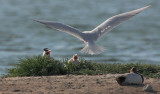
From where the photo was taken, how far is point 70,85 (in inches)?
371

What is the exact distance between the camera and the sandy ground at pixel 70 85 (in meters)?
8.96

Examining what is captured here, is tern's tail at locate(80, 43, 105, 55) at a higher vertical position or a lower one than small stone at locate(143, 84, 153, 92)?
higher

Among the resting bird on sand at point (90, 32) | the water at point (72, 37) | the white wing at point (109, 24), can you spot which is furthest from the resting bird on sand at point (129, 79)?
the water at point (72, 37)

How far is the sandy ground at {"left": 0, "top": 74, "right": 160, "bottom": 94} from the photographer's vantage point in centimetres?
896

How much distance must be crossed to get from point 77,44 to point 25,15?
13.3 meters

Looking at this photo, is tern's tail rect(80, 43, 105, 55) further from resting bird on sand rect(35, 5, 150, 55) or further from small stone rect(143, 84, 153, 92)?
small stone rect(143, 84, 153, 92)

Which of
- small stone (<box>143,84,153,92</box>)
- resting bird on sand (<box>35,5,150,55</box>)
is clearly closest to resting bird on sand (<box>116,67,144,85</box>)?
small stone (<box>143,84,153,92</box>)

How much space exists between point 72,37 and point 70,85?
16.0 metres

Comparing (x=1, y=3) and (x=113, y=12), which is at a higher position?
(x=1, y=3)

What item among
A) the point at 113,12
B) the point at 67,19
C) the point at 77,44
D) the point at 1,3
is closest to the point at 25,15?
the point at 67,19

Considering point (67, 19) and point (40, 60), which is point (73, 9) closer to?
point (67, 19)

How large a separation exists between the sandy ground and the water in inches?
194

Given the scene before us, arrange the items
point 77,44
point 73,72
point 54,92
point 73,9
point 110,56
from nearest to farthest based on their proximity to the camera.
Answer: point 54,92, point 73,72, point 110,56, point 77,44, point 73,9

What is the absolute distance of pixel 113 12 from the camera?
116 ft
